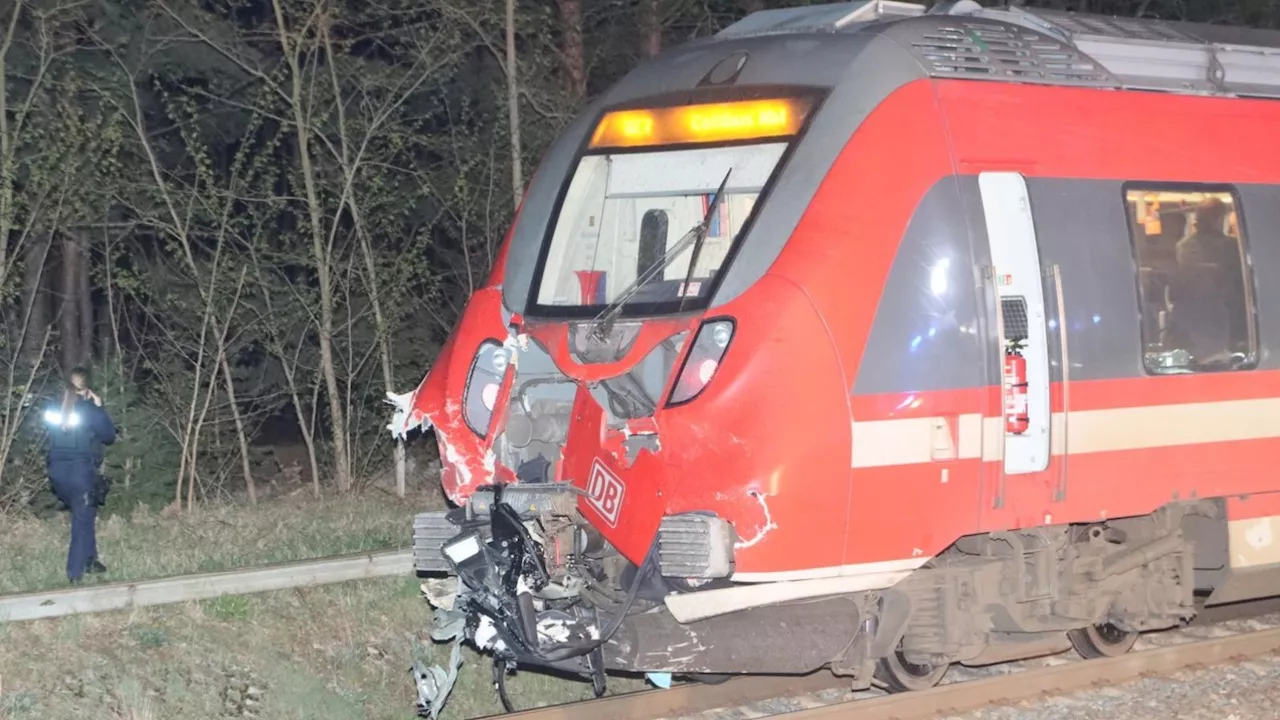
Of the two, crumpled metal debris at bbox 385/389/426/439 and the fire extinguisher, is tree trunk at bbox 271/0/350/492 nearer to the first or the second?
crumpled metal debris at bbox 385/389/426/439

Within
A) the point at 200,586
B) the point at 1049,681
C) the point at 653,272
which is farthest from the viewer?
the point at 200,586

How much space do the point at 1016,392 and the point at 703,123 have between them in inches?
73.6

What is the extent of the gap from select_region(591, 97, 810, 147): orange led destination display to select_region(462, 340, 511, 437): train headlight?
1146 millimetres

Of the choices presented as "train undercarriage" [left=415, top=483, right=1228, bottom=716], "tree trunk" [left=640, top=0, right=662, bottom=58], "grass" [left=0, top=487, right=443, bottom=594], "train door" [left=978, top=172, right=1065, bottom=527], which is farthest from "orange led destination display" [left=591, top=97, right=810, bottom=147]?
"tree trunk" [left=640, top=0, right=662, bottom=58]

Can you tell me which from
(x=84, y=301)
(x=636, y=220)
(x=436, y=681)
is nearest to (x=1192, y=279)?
(x=636, y=220)

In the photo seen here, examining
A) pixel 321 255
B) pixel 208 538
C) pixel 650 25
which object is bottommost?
pixel 208 538

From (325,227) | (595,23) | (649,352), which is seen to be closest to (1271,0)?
(595,23)

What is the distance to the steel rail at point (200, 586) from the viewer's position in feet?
25.9

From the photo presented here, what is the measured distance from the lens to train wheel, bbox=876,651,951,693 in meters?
7.81

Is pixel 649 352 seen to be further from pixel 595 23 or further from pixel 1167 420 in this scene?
pixel 595 23

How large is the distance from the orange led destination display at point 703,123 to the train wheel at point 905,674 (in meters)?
2.74

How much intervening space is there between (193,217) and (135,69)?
174 cm

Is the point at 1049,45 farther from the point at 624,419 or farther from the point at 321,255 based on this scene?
the point at 321,255

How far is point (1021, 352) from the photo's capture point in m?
7.03
